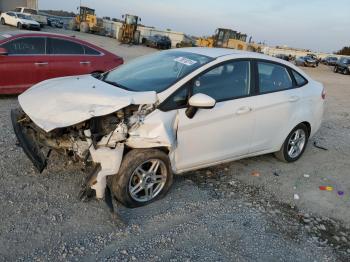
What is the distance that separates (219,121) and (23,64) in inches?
194

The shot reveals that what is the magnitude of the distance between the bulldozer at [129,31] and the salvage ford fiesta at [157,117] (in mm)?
35897

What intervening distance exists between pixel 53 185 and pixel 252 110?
8.44 ft

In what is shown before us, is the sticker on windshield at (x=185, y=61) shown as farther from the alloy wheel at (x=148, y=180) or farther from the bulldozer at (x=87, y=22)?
the bulldozer at (x=87, y=22)

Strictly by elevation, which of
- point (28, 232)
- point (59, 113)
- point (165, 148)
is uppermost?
point (59, 113)

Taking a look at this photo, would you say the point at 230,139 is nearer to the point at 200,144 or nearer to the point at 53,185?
the point at 200,144

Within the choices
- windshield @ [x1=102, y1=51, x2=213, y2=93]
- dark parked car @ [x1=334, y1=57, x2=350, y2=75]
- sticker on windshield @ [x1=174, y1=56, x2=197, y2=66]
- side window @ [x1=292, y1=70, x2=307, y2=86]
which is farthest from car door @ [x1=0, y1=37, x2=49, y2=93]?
dark parked car @ [x1=334, y1=57, x2=350, y2=75]

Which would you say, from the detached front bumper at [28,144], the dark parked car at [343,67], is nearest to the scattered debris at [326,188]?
the detached front bumper at [28,144]

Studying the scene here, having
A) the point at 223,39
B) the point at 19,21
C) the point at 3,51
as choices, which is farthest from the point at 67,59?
the point at 223,39

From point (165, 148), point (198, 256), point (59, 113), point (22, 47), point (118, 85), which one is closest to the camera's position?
point (198, 256)

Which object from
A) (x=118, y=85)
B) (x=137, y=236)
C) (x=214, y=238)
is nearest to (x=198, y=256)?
(x=214, y=238)

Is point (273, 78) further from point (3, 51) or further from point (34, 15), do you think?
point (34, 15)

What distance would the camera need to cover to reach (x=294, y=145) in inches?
233

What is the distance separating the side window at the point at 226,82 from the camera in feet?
14.5

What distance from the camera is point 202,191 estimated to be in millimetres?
4645
